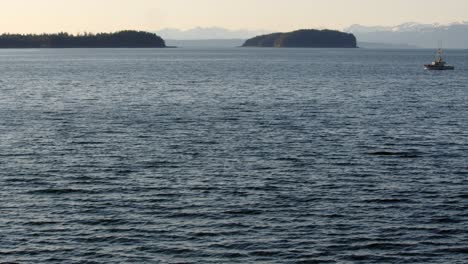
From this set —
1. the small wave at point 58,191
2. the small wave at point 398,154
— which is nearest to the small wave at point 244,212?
the small wave at point 58,191

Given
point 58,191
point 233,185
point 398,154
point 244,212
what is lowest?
point 398,154

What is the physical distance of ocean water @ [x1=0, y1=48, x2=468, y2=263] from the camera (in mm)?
40594

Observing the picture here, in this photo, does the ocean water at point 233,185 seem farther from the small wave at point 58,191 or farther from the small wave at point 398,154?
the small wave at point 398,154

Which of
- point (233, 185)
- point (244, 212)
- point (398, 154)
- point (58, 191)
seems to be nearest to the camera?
point (244, 212)

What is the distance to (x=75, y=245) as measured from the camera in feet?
133

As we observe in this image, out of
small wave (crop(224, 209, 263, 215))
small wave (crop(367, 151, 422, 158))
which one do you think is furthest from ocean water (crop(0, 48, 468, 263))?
small wave (crop(367, 151, 422, 158))

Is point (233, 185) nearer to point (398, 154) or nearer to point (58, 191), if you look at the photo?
point (58, 191)

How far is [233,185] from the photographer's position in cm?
5438

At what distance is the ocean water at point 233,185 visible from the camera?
133ft

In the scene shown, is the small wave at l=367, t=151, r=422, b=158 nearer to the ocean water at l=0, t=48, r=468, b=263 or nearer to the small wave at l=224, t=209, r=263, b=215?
the ocean water at l=0, t=48, r=468, b=263

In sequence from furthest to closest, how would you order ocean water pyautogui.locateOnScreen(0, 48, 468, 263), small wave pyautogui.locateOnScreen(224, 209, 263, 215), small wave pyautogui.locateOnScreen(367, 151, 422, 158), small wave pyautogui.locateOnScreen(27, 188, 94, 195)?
small wave pyautogui.locateOnScreen(367, 151, 422, 158) → small wave pyautogui.locateOnScreen(27, 188, 94, 195) → small wave pyautogui.locateOnScreen(224, 209, 263, 215) → ocean water pyautogui.locateOnScreen(0, 48, 468, 263)

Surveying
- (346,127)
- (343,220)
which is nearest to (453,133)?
(346,127)

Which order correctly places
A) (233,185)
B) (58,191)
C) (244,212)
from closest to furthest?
(244,212), (58,191), (233,185)

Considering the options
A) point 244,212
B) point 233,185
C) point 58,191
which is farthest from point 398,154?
point 58,191
